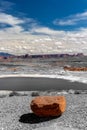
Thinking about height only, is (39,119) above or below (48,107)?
below

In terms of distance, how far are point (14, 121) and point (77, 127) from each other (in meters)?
4.83

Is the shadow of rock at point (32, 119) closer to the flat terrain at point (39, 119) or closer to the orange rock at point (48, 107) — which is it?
the flat terrain at point (39, 119)

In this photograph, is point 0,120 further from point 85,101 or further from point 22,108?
point 85,101

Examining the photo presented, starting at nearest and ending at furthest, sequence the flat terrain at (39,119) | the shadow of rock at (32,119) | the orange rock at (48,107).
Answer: the flat terrain at (39,119), the shadow of rock at (32,119), the orange rock at (48,107)

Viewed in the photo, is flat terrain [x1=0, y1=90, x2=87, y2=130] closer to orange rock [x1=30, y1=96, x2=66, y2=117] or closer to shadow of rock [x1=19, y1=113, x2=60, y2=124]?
shadow of rock [x1=19, y1=113, x2=60, y2=124]

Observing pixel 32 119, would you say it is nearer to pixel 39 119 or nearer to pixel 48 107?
pixel 39 119

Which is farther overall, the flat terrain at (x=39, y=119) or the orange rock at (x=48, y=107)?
the orange rock at (x=48, y=107)

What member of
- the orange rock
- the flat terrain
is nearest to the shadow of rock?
the flat terrain

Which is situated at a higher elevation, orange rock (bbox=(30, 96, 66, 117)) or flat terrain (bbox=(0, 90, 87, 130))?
orange rock (bbox=(30, 96, 66, 117))

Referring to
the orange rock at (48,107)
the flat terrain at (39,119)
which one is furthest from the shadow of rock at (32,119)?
the orange rock at (48,107)

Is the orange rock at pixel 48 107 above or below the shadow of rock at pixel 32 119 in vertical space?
above

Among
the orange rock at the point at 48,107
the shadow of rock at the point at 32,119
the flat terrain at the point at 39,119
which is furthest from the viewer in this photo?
the orange rock at the point at 48,107

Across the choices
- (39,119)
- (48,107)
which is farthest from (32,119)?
(48,107)

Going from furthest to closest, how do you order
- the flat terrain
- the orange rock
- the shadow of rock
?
the orange rock, the shadow of rock, the flat terrain
